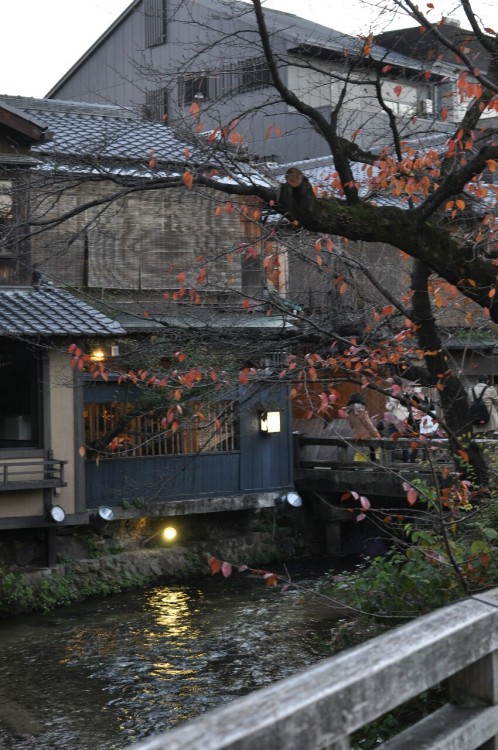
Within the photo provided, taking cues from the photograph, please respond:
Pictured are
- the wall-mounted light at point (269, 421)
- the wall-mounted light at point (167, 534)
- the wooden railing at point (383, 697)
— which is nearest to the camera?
the wooden railing at point (383, 697)

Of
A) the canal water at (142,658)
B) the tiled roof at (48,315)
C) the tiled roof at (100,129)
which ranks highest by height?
the tiled roof at (100,129)

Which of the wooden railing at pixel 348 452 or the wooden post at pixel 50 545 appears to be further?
the wooden railing at pixel 348 452

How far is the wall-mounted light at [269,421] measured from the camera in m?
22.2

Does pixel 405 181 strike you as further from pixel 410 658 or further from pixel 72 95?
pixel 72 95

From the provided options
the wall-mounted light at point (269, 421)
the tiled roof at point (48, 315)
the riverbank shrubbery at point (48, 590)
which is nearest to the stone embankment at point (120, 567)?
the riverbank shrubbery at point (48, 590)

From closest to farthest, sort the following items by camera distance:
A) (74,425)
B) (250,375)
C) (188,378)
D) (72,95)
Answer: (188,378)
(250,375)
(74,425)
(72,95)

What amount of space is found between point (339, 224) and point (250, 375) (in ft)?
14.0

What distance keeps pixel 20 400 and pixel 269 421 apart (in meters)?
6.03

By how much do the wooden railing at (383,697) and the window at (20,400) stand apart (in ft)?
51.3

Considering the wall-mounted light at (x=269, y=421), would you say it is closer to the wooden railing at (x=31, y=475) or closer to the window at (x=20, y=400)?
the wooden railing at (x=31, y=475)

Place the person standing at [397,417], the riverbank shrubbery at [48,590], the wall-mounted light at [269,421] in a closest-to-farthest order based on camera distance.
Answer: the person standing at [397,417] → the riverbank shrubbery at [48,590] → the wall-mounted light at [269,421]

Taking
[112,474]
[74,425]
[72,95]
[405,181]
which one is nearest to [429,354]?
[405,181]

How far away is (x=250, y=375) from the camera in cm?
1119

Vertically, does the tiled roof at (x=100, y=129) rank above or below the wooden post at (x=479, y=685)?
above
